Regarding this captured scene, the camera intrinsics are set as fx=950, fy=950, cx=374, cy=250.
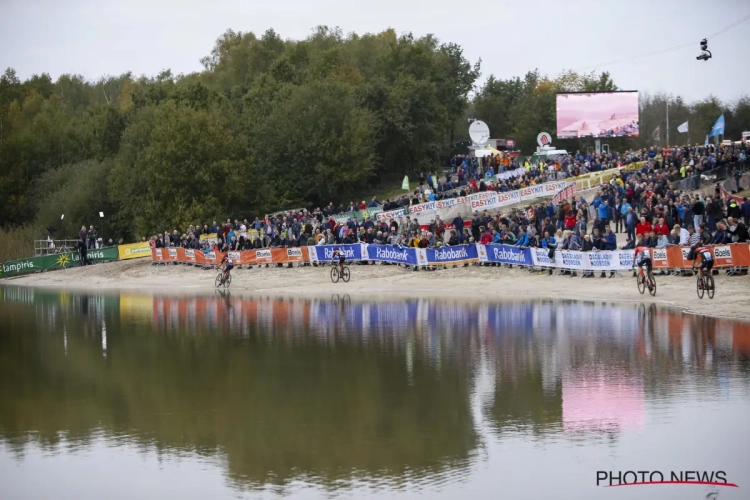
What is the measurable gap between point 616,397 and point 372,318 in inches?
546

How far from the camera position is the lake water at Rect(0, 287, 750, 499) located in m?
12.9

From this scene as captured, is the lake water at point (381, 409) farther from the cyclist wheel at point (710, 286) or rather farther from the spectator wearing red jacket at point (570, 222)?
the spectator wearing red jacket at point (570, 222)

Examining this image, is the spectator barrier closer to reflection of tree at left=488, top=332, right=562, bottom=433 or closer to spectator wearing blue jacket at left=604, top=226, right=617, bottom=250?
spectator wearing blue jacket at left=604, top=226, right=617, bottom=250

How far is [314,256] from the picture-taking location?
48.6 metres

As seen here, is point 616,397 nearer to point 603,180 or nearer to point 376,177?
point 603,180

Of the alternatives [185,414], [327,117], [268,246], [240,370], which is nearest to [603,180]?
[268,246]

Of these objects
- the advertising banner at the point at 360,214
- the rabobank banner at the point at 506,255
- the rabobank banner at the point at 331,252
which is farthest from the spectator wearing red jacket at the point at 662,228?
the advertising banner at the point at 360,214

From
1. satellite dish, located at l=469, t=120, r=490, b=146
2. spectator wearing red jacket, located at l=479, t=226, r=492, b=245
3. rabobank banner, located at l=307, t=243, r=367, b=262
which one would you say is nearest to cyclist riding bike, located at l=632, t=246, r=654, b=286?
spectator wearing red jacket, located at l=479, t=226, r=492, b=245

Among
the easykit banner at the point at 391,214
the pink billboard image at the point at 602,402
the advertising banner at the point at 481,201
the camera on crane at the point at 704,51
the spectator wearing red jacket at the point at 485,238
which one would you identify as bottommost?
the pink billboard image at the point at 602,402

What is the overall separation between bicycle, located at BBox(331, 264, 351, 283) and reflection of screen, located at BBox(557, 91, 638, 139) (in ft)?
116

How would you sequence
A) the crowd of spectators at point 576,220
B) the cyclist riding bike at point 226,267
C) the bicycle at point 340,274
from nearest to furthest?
the crowd of spectators at point 576,220, the bicycle at point 340,274, the cyclist riding bike at point 226,267

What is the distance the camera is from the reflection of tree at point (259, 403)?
45.5ft

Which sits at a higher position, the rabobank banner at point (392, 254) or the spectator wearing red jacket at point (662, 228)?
the spectator wearing red jacket at point (662, 228)

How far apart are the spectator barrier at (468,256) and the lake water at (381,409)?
6198 mm
